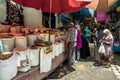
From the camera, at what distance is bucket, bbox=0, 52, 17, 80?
522 cm

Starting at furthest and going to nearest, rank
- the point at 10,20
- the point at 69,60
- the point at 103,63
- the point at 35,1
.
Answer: the point at 103,63
the point at 69,60
the point at 10,20
the point at 35,1

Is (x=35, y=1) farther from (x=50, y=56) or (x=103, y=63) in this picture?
(x=103, y=63)

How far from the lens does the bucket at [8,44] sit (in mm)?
6173

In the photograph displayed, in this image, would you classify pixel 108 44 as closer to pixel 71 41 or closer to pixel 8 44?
pixel 71 41

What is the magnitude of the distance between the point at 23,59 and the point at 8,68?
0.78 metres

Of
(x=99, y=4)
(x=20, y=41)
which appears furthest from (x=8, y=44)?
(x=99, y=4)

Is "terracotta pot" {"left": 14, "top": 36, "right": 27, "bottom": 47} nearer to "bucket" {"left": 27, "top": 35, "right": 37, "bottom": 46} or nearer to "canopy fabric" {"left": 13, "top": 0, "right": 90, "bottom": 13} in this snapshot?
"bucket" {"left": 27, "top": 35, "right": 37, "bottom": 46}

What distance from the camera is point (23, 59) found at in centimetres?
612

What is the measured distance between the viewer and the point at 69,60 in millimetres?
10641

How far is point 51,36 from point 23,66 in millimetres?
2762

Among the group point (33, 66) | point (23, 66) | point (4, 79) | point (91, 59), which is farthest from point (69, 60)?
point (4, 79)

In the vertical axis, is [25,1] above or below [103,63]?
above

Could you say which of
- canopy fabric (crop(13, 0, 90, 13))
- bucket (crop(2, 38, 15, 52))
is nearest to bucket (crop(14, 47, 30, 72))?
bucket (crop(2, 38, 15, 52))

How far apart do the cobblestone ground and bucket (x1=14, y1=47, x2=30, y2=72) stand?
2.24 metres
